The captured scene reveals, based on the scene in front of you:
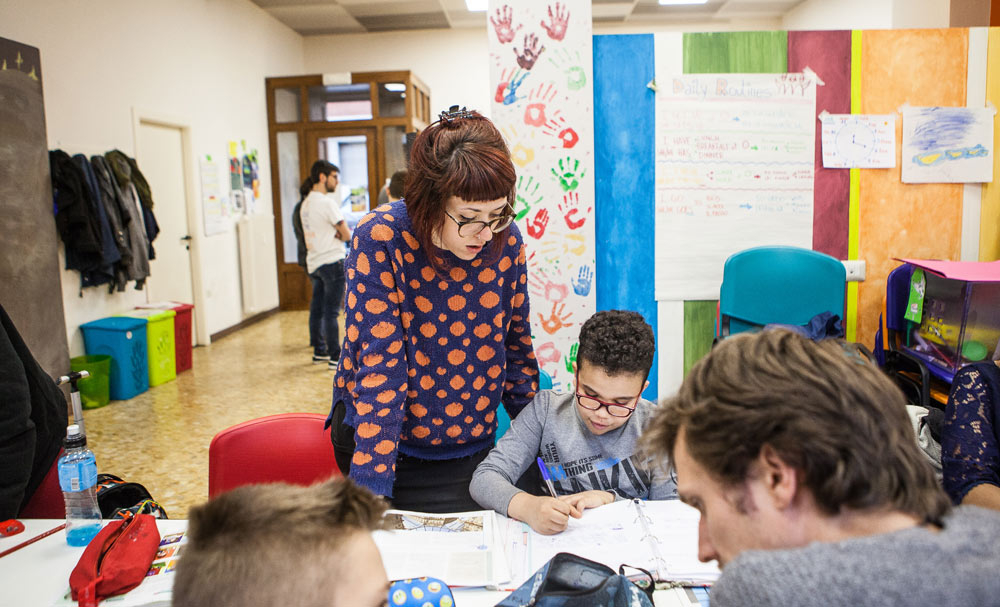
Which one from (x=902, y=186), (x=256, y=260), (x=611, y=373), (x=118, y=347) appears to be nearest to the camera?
(x=611, y=373)

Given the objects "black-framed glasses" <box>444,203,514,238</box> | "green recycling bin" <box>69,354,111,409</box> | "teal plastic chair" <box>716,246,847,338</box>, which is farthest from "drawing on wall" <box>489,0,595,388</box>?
"green recycling bin" <box>69,354,111,409</box>

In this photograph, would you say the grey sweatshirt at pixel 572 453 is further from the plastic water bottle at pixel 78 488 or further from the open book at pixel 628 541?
Result: the plastic water bottle at pixel 78 488

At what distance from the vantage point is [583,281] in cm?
293

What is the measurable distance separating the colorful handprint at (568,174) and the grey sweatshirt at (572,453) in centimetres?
140

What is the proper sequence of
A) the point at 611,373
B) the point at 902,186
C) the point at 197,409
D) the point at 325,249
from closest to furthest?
the point at 611,373 → the point at 902,186 → the point at 197,409 → the point at 325,249

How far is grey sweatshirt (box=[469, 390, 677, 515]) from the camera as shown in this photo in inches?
59.9

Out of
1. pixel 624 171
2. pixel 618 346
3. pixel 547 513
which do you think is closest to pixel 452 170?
pixel 618 346

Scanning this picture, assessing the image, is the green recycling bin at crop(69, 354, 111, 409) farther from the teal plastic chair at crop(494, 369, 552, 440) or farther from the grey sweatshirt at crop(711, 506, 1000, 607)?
the grey sweatshirt at crop(711, 506, 1000, 607)

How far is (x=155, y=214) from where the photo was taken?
5461 mm

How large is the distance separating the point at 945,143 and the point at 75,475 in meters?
3.51

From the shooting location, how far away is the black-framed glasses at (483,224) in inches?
53.0

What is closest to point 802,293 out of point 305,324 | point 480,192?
point 480,192

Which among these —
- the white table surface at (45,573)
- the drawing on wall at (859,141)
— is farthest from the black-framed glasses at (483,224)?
the drawing on wall at (859,141)

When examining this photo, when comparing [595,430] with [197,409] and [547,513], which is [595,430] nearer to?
[547,513]
